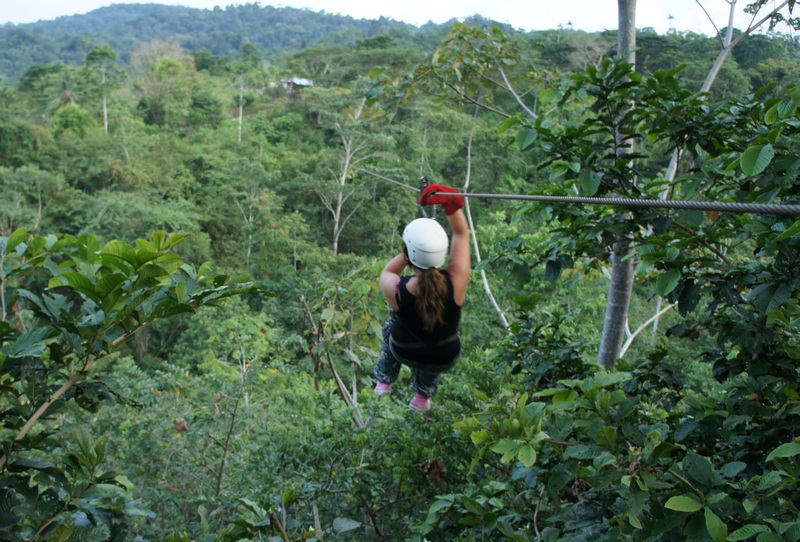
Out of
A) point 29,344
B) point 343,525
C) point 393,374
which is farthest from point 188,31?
point 343,525

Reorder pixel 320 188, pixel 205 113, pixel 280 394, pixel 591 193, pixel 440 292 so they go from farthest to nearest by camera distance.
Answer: pixel 205 113, pixel 320 188, pixel 280 394, pixel 591 193, pixel 440 292

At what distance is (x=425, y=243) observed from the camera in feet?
6.25

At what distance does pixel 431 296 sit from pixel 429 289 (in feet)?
0.09

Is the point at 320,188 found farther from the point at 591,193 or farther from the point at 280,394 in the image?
the point at 591,193

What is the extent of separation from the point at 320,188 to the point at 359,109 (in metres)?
3.27

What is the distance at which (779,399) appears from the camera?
5.56ft

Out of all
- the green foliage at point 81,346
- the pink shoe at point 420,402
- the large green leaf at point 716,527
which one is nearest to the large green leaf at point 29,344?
the green foliage at point 81,346

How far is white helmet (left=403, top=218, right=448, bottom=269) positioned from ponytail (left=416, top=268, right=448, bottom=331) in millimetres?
35

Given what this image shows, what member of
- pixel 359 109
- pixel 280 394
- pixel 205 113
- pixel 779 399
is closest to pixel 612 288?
pixel 779 399

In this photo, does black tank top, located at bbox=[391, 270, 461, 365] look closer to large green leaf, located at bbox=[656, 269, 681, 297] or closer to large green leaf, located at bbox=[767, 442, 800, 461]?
large green leaf, located at bbox=[656, 269, 681, 297]

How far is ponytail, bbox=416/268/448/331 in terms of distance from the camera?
1.96m

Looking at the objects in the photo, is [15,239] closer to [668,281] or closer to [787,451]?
[668,281]

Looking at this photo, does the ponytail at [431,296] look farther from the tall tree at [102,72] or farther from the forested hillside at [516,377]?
the tall tree at [102,72]

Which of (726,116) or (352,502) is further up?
(726,116)
